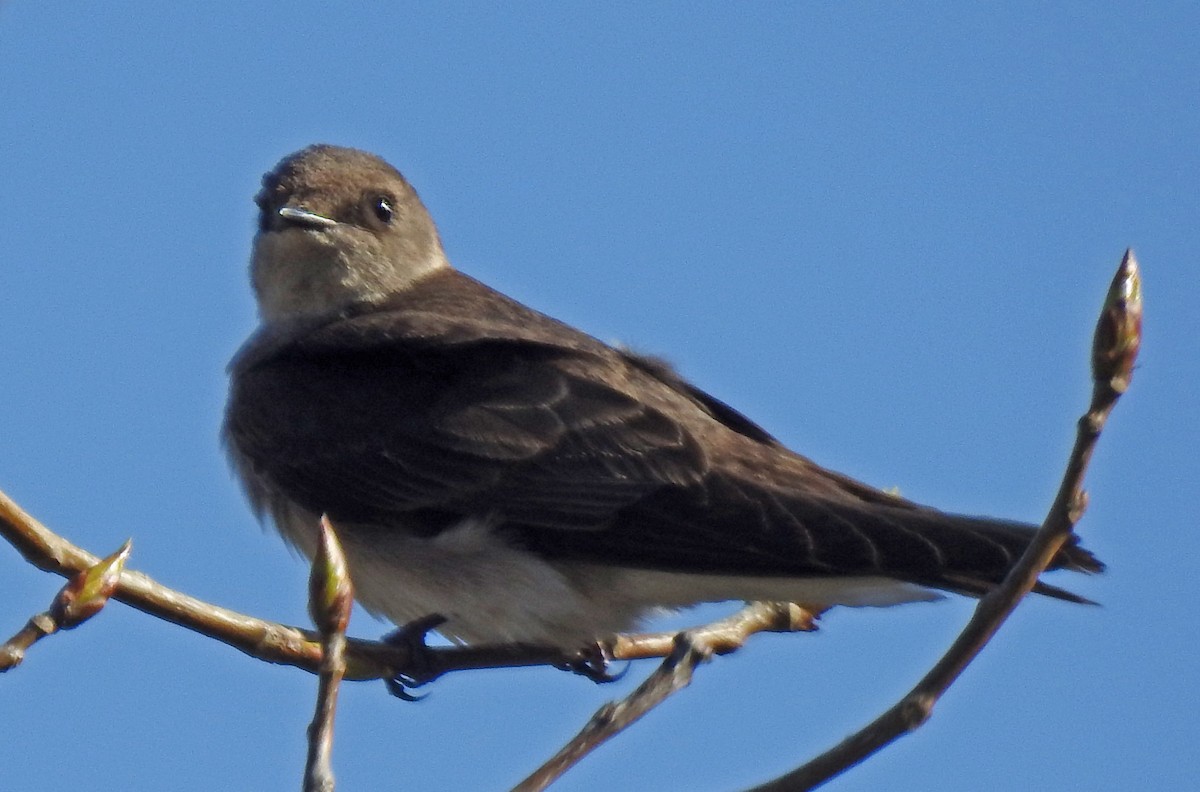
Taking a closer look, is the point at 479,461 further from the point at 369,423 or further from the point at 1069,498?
the point at 1069,498

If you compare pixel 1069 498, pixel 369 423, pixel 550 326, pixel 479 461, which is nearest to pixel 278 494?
pixel 369 423

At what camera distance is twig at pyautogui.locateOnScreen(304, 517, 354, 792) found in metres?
3.02

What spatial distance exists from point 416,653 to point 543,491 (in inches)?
34.9

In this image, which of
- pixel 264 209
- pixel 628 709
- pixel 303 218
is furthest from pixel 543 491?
pixel 628 709

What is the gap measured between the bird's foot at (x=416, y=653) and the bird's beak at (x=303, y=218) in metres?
2.45

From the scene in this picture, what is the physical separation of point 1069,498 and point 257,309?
230 inches

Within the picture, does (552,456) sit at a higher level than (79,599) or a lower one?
higher

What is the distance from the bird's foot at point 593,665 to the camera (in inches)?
259

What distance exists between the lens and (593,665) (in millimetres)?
6633

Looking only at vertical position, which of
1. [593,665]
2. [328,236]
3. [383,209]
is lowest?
[593,665]

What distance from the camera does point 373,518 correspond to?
664cm

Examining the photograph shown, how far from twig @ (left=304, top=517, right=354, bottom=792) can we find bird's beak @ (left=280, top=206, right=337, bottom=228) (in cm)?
466

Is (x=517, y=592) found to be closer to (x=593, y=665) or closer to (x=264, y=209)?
(x=593, y=665)

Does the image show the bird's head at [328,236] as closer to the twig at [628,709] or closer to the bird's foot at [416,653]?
the bird's foot at [416,653]
